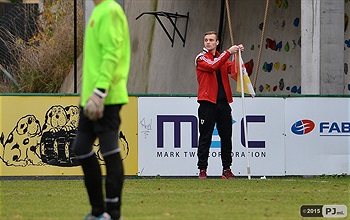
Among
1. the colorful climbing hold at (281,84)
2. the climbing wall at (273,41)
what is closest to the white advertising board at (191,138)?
the climbing wall at (273,41)

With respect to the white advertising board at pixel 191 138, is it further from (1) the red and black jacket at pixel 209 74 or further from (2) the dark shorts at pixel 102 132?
(2) the dark shorts at pixel 102 132

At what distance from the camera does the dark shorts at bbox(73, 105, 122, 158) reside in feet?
27.1

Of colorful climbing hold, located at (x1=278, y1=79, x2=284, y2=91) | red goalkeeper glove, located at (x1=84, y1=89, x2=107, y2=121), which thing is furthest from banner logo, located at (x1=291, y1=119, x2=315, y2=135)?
red goalkeeper glove, located at (x1=84, y1=89, x2=107, y2=121)

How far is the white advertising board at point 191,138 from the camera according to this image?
1462 cm

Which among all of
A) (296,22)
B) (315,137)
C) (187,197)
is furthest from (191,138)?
(296,22)

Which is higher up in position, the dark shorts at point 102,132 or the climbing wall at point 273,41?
the climbing wall at point 273,41

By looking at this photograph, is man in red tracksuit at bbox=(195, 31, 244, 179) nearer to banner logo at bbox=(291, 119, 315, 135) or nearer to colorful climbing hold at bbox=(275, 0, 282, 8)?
banner logo at bbox=(291, 119, 315, 135)

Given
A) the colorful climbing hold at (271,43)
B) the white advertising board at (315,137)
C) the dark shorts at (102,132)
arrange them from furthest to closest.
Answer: the colorful climbing hold at (271,43) → the white advertising board at (315,137) → the dark shorts at (102,132)

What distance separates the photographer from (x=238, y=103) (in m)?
14.8

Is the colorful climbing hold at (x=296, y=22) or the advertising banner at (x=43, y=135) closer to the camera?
the advertising banner at (x=43, y=135)

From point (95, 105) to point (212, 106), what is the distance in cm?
613

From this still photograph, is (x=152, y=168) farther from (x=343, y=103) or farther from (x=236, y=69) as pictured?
(x=343, y=103)

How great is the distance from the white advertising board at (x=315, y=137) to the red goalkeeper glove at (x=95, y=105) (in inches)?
277

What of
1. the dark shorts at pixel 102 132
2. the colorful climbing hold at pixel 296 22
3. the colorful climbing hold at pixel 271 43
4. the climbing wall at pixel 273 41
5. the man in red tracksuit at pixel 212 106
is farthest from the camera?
the colorful climbing hold at pixel 271 43
